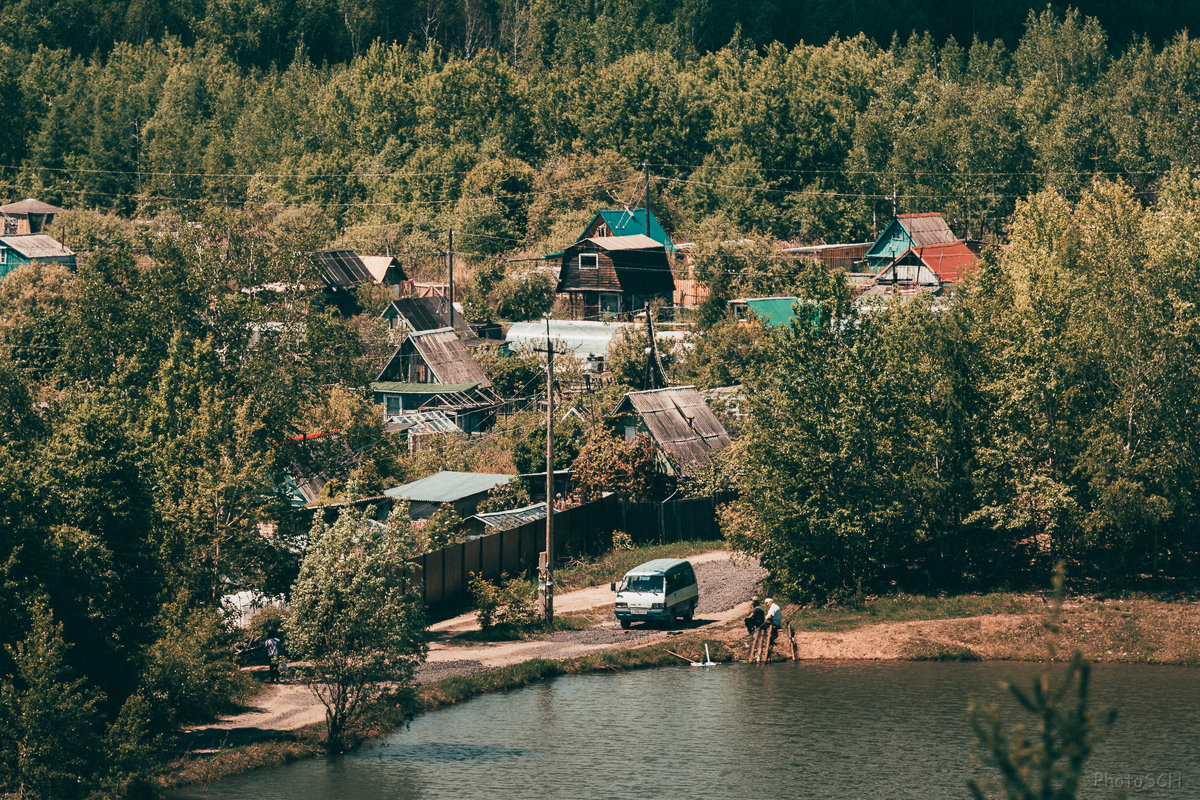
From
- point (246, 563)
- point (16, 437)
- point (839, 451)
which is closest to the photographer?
point (246, 563)

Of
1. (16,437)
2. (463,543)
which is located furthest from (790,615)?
(16,437)

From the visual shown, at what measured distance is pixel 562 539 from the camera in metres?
47.8

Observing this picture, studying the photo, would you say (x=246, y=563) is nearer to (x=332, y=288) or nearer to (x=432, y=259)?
(x=332, y=288)

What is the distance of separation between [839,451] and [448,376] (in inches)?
1299

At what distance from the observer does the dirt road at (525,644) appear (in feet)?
101

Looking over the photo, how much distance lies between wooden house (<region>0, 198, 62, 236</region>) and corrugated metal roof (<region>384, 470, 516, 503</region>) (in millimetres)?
79745

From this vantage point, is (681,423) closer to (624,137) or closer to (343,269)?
(343,269)

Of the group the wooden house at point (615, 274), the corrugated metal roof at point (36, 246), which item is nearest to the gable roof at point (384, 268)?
the wooden house at point (615, 274)

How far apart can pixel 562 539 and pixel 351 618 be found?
20318 mm

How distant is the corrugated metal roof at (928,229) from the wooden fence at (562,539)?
4434 centimetres

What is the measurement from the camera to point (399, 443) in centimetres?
5503

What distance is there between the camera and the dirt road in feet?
101

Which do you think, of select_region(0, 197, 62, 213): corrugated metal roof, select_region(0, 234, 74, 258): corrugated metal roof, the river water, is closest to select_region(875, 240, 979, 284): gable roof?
the river water

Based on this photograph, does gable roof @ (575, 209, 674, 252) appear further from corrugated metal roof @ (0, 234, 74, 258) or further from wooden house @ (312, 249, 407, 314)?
corrugated metal roof @ (0, 234, 74, 258)
